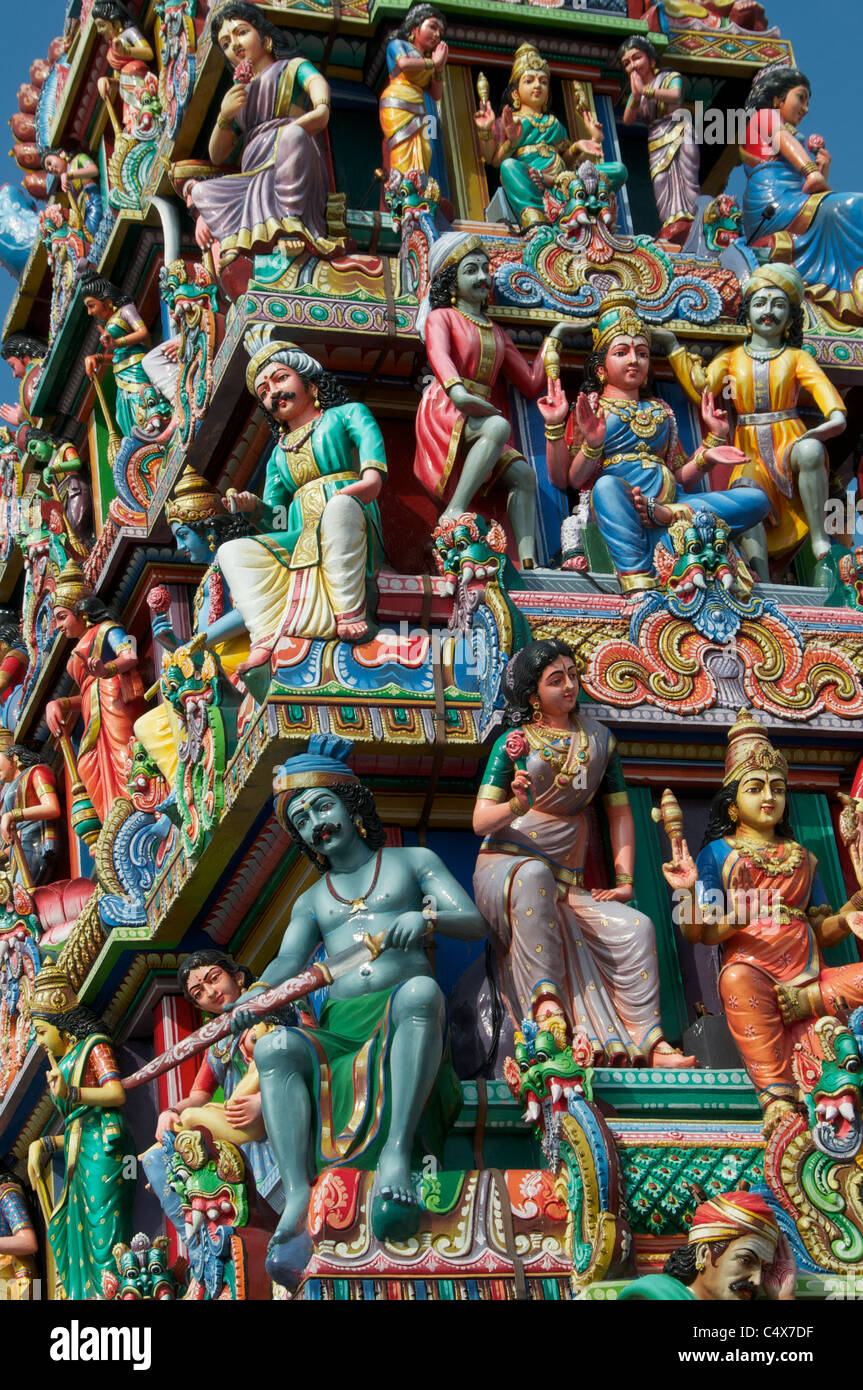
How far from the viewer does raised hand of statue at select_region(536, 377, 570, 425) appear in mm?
18812

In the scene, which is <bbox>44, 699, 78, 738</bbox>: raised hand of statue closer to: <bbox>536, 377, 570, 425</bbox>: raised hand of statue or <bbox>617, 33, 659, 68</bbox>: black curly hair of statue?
<bbox>536, 377, 570, 425</bbox>: raised hand of statue

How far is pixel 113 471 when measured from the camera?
23.2 meters

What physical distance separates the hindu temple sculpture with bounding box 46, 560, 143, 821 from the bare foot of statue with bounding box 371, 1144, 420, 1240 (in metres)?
8.07

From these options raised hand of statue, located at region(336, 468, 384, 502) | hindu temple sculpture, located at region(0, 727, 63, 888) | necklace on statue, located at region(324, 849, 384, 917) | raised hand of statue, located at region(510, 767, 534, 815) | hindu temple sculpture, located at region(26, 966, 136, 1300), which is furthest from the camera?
hindu temple sculpture, located at region(0, 727, 63, 888)

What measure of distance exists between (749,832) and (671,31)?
9.35 meters

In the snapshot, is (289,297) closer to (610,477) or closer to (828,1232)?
(610,477)

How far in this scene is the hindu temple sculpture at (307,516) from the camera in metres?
17.1

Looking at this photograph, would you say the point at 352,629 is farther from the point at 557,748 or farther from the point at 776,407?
the point at 776,407

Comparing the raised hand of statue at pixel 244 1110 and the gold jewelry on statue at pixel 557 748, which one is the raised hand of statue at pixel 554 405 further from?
the raised hand of statue at pixel 244 1110

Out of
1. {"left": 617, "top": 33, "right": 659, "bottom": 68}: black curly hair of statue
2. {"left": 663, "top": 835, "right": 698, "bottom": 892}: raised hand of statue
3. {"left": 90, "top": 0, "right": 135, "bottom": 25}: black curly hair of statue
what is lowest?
{"left": 663, "top": 835, "right": 698, "bottom": 892}: raised hand of statue

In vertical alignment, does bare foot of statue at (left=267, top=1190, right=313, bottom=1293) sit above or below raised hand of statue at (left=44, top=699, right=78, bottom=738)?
below

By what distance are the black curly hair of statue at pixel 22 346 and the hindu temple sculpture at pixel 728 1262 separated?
16319 mm

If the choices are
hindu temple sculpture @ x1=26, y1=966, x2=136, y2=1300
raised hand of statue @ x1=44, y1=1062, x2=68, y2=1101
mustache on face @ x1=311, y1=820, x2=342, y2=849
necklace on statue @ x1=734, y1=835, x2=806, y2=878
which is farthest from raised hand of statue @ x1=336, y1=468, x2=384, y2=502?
raised hand of statue @ x1=44, y1=1062, x2=68, y2=1101

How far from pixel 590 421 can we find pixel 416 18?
3.91 metres
